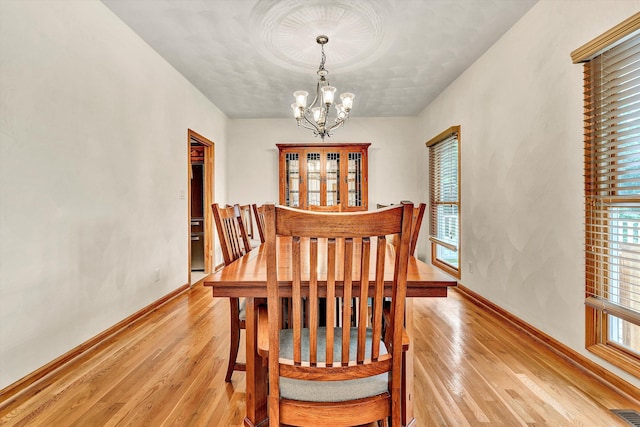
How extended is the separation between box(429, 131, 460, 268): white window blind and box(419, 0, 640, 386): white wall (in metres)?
0.51

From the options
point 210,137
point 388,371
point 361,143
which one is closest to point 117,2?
point 210,137

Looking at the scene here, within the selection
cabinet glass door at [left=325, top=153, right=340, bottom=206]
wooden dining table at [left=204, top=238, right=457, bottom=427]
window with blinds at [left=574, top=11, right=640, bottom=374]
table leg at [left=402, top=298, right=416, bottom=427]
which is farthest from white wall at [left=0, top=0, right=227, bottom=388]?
window with blinds at [left=574, top=11, right=640, bottom=374]

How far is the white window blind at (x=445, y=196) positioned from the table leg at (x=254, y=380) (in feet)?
10.4

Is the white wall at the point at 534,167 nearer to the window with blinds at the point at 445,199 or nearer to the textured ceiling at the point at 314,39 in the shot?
the textured ceiling at the point at 314,39

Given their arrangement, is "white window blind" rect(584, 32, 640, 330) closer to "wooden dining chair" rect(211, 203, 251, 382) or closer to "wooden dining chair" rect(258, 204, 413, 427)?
"wooden dining chair" rect(258, 204, 413, 427)

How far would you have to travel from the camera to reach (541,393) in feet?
5.59

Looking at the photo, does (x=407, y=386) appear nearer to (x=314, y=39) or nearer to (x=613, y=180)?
(x=613, y=180)

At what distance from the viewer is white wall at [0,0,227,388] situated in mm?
1718

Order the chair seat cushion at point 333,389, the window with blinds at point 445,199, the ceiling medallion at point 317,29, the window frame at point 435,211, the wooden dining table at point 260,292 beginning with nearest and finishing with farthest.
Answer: the chair seat cushion at point 333,389
the wooden dining table at point 260,292
the ceiling medallion at point 317,29
the window frame at point 435,211
the window with blinds at point 445,199

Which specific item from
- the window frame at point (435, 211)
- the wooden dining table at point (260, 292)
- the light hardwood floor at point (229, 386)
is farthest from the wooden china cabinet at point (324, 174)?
the wooden dining table at point (260, 292)

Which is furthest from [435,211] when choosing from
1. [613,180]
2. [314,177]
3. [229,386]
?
[229,386]

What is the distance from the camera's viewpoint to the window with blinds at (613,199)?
1.70 meters

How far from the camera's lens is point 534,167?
2455 millimetres

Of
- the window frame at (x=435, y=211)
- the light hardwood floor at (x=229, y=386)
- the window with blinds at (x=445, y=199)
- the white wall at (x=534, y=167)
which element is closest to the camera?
the light hardwood floor at (x=229, y=386)
